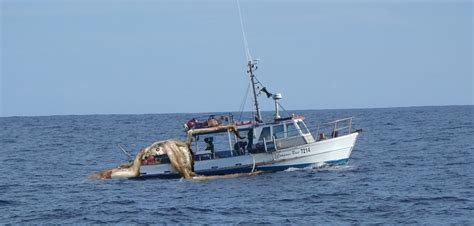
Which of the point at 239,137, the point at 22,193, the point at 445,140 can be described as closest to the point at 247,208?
the point at 239,137

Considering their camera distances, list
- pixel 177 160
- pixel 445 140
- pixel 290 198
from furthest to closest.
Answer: pixel 445 140, pixel 177 160, pixel 290 198

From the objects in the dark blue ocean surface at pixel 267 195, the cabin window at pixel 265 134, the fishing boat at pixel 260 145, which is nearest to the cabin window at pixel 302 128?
the fishing boat at pixel 260 145

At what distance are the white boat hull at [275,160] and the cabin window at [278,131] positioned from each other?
862 mm

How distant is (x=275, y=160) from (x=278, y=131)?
64.7 inches

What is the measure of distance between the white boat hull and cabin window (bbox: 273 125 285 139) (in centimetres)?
86

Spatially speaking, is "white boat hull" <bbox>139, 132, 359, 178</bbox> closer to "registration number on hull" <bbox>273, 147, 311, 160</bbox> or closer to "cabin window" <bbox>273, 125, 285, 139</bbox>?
"registration number on hull" <bbox>273, 147, 311, 160</bbox>

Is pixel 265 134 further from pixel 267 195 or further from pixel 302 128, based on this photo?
pixel 267 195

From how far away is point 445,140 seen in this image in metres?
80.6

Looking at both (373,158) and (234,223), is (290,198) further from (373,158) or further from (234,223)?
(373,158)

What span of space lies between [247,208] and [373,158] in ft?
85.9

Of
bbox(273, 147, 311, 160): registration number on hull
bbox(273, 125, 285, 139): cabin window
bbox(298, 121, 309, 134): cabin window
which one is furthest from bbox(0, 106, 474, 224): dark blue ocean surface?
bbox(298, 121, 309, 134): cabin window

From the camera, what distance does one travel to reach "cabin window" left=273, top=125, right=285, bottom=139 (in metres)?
48.6

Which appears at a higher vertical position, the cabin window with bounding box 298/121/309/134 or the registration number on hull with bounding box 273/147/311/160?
the cabin window with bounding box 298/121/309/134

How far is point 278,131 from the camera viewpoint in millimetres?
48688
